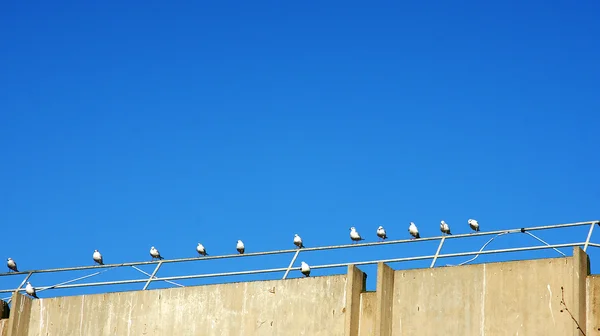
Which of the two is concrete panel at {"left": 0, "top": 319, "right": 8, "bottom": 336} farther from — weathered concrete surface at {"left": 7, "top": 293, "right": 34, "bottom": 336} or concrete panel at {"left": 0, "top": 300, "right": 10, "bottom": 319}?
concrete panel at {"left": 0, "top": 300, "right": 10, "bottom": 319}

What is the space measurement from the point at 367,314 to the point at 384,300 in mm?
729

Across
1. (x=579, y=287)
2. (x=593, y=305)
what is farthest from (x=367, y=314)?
(x=593, y=305)

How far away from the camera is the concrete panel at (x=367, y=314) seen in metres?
27.8

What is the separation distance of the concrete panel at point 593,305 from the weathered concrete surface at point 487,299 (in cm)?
34

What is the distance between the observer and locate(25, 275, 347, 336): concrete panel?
29.0m

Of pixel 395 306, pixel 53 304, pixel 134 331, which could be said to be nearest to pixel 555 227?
pixel 395 306

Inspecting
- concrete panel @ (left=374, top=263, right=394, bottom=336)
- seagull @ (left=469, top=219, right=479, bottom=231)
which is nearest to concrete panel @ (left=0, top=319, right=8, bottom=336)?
concrete panel @ (left=374, top=263, right=394, bottom=336)

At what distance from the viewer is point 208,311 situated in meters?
30.5

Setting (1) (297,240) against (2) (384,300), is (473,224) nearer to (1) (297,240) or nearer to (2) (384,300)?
(1) (297,240)

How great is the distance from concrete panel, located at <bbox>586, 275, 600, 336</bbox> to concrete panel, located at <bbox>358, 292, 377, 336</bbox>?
15.9 feet

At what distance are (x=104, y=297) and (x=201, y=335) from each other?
129 inches

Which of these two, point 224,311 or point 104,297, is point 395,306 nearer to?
point 224,311

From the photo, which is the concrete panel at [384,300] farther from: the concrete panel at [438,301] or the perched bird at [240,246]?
the perched bird at [240,246]

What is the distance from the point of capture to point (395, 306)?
27.8 m
